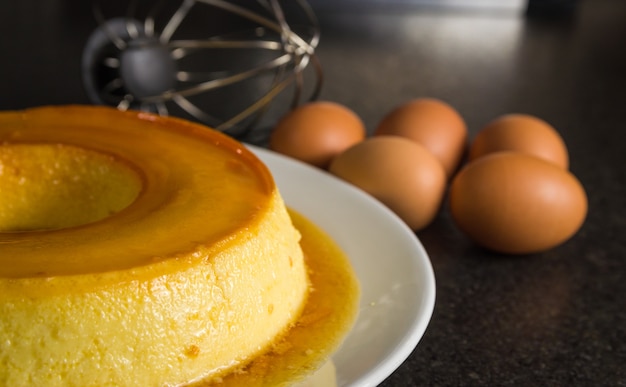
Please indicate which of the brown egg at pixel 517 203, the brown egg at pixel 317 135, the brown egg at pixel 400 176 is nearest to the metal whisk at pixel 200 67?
the brown egg at pixel 317 135

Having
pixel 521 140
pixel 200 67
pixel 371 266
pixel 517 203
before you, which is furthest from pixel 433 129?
pixel 200 67

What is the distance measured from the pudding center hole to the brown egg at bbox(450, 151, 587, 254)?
0.49m

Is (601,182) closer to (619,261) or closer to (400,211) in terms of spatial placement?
(619,261)

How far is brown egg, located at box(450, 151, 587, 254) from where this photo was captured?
120cm

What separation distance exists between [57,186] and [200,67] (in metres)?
1.23

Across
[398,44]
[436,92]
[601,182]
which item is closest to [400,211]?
[601,182]

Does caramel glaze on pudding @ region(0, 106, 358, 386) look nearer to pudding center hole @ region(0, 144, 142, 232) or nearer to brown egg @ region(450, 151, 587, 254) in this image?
pudding center hole @ region(0, 144, 142, 232)

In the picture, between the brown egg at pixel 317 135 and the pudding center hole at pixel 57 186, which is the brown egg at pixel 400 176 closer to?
the brown egg at pixel 317 135

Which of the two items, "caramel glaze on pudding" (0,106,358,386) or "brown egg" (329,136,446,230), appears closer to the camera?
"caramel glaze on pudding" (0,106,358,386)

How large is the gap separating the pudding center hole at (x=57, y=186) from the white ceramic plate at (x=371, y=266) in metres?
0.28

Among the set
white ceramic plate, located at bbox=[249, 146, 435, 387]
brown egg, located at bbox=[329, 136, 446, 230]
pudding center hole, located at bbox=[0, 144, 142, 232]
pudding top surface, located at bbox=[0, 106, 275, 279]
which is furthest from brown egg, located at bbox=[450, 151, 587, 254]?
pudding center hole, located at bbox=[0, 144, 142, 232]

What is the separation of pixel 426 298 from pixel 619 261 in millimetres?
517

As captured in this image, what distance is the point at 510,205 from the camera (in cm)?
120

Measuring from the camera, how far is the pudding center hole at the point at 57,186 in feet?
3.35
